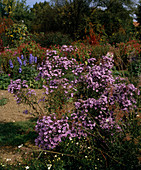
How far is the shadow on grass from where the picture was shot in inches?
152

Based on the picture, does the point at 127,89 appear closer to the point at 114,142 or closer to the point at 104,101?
the point at 104,101

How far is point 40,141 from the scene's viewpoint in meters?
3.25

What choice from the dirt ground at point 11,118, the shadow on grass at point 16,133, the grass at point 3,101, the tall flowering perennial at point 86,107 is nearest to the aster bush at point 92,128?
the tall flowering perennial at point 86,107

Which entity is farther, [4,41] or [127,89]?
[4,41]

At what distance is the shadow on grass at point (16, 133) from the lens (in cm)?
385

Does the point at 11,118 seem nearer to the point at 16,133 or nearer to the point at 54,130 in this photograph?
the point at 16,133

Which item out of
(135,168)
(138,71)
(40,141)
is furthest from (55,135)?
(138,71)

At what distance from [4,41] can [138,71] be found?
806 cm

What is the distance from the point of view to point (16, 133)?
416 cm

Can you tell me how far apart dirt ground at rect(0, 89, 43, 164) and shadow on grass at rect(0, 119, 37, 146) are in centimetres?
15

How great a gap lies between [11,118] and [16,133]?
74 cm

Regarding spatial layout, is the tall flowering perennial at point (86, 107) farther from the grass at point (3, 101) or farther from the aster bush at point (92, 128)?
the grass at point (3, 101)

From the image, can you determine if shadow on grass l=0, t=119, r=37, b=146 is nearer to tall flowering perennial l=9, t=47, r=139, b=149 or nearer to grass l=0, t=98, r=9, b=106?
tall flowering perennial l=9, t=47, r=139, b=149

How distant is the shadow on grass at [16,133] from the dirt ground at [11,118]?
15cm
